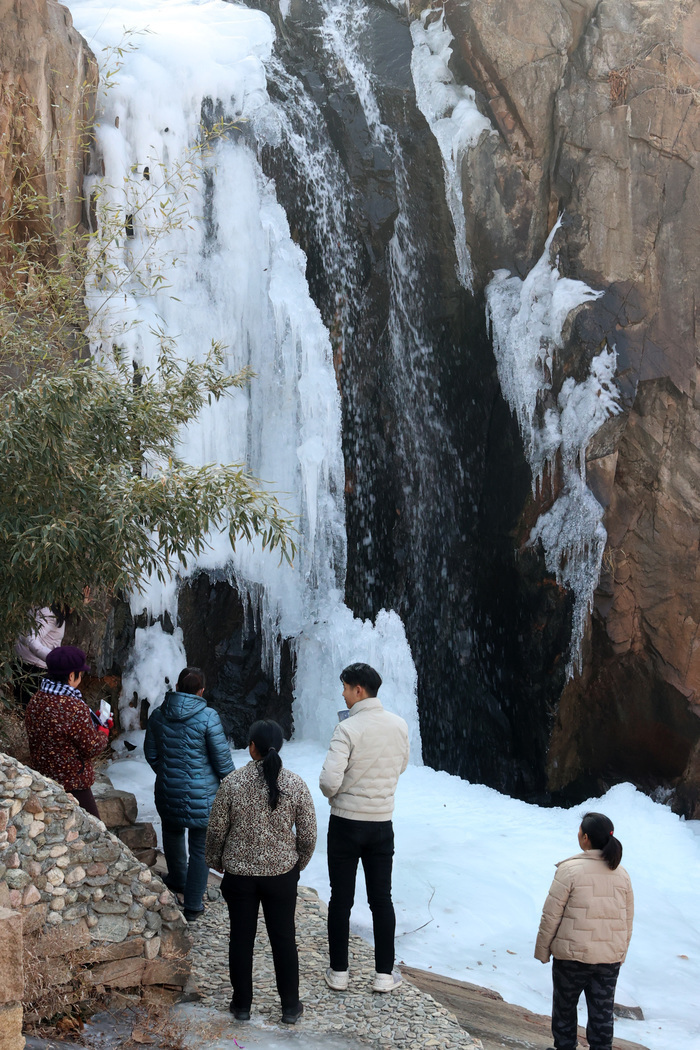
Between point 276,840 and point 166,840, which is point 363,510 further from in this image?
point 276,840

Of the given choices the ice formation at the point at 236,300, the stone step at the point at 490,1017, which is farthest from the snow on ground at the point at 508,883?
the ice formation at the point at 236,300

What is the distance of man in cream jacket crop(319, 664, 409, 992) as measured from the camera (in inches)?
163

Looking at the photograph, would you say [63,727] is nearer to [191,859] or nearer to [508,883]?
[191,859]

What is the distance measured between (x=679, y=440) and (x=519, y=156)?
12.1ft

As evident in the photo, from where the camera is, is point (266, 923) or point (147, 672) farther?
point (147, 672)

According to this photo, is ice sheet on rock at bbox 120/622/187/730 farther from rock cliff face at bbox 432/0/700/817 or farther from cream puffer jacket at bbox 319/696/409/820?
cream puffer jacket at bbox 319/696/409/820

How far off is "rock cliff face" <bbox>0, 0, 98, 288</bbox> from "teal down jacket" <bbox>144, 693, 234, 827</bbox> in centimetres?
385

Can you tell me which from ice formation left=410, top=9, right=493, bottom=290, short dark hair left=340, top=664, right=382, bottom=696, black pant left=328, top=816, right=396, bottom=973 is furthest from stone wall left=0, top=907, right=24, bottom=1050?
ice formation left=410, top=9, right=493, bottom=290

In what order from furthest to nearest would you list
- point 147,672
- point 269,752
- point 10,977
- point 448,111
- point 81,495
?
point 448,111 → point 147,672 → point 81,495 → point 269,752 → point 10,977

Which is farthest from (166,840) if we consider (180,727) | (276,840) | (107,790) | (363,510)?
(363,510)

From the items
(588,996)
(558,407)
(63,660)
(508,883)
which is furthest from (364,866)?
(558,407)

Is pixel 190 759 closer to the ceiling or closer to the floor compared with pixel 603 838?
closer to the ceiling

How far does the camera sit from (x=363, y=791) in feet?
13.6

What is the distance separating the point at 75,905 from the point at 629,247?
8.69 metres
